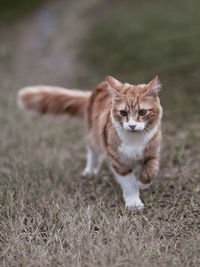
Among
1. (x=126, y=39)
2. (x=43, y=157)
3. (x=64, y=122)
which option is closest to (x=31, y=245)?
(x=43, y=157)

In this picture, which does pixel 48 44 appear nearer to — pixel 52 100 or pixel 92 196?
pixel 52 100

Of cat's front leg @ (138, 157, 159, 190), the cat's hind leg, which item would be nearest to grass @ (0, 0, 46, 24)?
the cat's hind leg

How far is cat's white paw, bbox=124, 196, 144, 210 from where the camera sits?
3.29 metres

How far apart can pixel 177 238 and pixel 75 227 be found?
816 mm

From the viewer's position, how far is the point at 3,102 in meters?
8.34

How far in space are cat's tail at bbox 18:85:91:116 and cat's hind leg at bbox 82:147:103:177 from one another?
55 centimetres

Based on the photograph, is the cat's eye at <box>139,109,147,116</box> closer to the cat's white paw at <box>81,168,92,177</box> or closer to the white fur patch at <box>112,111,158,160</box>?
the white fur patch at <box>112,111,158,160</box>

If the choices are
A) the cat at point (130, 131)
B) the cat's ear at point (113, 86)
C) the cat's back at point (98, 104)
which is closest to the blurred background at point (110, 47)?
the cat's back at point (98, 104)

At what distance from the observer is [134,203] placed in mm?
3344

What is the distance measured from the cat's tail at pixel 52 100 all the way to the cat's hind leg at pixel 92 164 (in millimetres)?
546

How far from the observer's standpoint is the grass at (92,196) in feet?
8.50

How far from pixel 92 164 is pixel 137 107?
5.70 feet

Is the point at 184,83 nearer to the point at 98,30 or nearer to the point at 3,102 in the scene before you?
the point at 3,102

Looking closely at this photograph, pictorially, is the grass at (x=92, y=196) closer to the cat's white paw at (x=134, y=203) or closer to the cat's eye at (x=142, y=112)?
the cat's white paw at (x=134, y=203)
